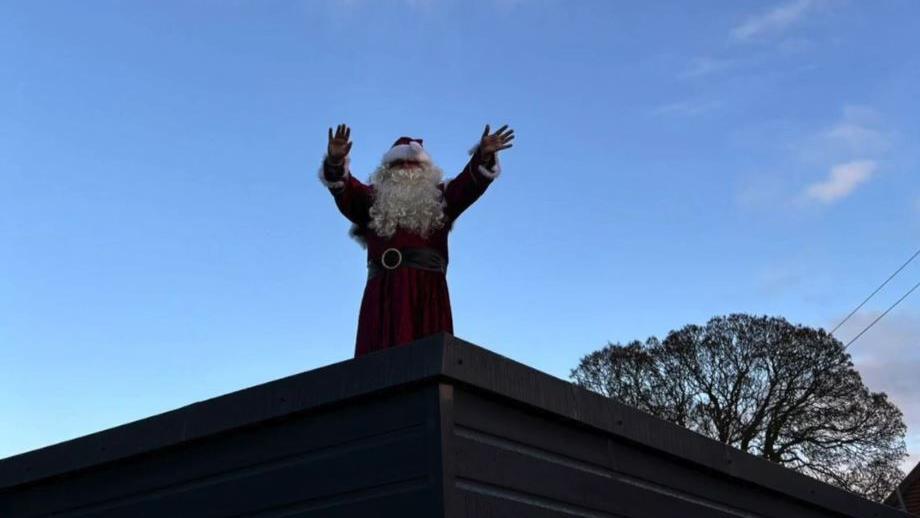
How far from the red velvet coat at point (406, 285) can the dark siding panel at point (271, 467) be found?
163cm

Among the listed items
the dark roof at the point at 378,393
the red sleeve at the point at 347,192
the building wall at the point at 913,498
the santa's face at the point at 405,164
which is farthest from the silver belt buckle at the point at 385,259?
the building wall at the point at 913,498

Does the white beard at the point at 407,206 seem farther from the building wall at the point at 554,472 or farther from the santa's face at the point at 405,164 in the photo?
the building wall at the point at 554,472

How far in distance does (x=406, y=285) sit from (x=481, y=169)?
2.10 feet

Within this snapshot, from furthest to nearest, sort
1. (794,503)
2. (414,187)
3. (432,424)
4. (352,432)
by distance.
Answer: (414,187)
(794,503)
(352,432)
(432,424)

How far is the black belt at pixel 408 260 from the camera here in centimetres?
463

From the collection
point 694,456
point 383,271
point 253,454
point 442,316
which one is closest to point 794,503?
point 694,456

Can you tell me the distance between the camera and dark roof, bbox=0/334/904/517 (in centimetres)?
247

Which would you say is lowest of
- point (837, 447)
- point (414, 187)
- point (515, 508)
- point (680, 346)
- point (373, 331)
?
point (515, 508)

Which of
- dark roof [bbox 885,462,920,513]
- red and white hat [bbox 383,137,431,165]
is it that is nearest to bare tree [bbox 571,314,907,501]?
dark roof [bbox 885,462,920,513]

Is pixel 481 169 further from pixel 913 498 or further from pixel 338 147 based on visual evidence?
pixel 913 498

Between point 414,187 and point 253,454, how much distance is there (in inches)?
96.5

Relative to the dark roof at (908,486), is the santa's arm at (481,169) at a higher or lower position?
lower

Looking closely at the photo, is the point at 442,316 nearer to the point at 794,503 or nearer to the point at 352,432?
the point at 794,503

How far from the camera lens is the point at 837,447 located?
2244 centimetres
